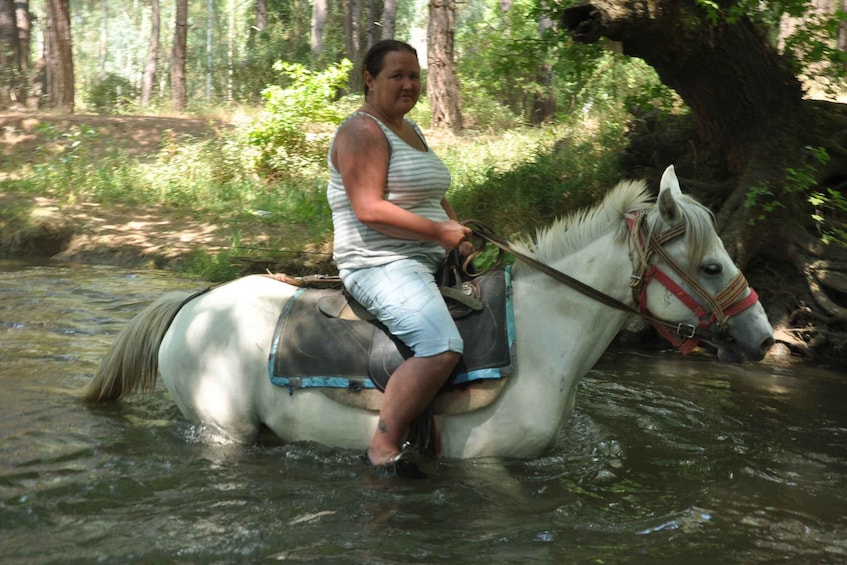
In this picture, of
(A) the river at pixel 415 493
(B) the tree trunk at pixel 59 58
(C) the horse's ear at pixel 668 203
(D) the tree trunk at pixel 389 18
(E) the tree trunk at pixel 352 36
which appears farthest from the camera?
(E) the tree trunk at pixel 352 36

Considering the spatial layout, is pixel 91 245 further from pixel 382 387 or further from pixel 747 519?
pixel 747 519

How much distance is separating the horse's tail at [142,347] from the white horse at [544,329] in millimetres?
75

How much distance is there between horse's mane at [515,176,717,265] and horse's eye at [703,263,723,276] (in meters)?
→ 0.05

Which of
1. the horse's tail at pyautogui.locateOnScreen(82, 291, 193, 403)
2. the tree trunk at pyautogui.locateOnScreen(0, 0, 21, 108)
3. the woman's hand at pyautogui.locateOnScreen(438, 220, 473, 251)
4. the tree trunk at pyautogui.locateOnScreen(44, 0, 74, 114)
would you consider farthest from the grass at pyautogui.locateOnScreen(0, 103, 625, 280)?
the woman's hand at pyautogui.locateOnScreen(438, 220, 473, 251)

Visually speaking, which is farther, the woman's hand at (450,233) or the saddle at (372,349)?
the saddle at (372,349)

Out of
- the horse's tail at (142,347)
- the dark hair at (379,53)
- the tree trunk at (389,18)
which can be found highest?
the tree trunk at (389,18)

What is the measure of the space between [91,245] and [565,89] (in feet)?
29.3

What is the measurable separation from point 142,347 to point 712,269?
10.3 feet

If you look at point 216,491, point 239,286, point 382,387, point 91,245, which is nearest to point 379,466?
point 382,387

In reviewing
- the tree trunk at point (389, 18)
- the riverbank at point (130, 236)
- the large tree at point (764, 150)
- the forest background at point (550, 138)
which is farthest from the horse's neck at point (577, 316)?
the tree trunk at point (389, 18)

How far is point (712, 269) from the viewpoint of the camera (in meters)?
3.94

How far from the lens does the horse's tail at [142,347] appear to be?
15.3 ft

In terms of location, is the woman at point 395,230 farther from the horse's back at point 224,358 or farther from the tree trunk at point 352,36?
the tree trunk at point 352,36

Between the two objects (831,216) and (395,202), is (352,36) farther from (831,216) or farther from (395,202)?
(395,202)
